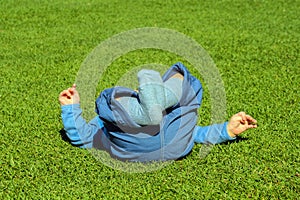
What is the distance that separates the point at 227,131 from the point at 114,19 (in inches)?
192

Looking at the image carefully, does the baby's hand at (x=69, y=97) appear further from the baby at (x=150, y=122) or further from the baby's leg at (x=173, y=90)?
the baby's leg at (x=173, y=90)

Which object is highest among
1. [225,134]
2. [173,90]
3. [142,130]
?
[173,90]

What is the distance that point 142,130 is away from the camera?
11.0 feet

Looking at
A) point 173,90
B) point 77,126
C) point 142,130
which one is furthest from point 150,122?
point 77,126

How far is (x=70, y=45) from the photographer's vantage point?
21.9ft

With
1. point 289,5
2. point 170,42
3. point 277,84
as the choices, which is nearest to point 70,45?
point 170,42

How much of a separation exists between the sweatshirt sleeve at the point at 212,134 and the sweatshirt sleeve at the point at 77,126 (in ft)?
2.34

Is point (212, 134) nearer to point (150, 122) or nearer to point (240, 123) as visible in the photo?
point (240, 123)

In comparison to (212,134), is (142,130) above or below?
above

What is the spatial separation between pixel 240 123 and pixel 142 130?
0.70 m

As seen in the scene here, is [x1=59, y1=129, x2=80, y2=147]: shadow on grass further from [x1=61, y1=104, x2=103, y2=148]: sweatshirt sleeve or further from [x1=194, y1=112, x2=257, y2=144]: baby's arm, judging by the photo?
[x1=194, y1=112, x2=257, y2=144]: baby's arm

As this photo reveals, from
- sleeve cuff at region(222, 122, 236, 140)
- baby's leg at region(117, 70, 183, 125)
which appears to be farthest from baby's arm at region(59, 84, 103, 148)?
sleeve cuff at region(222, 122, 236, 140)

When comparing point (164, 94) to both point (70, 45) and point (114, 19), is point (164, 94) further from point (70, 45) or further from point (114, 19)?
point (114, 19)

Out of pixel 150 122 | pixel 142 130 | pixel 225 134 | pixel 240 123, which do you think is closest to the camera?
pixel 150 122
